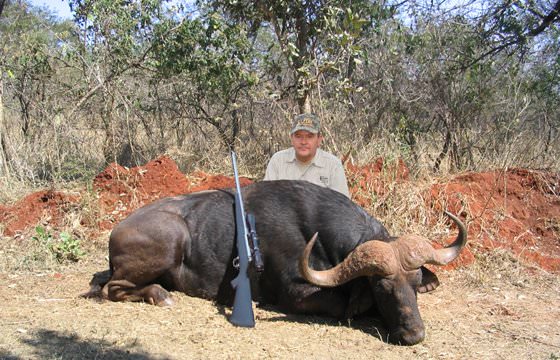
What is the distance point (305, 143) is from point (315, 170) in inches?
13.7

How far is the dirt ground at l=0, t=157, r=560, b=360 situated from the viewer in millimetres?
3785

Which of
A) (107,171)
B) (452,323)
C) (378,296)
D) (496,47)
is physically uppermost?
(496,47)

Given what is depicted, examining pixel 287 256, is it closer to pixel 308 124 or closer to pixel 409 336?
pixel 409 336

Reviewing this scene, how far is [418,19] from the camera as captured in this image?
31.8 feet

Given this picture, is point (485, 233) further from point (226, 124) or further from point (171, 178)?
point (226, 124)

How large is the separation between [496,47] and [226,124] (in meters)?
4.97

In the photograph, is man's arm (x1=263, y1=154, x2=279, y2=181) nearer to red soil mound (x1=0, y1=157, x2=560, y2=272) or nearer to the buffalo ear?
red soil mound (x1=0, y1=157, x2=560, y2=272)

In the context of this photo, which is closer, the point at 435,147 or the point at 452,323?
the point at 452,323

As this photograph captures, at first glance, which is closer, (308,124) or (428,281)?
(428,281)

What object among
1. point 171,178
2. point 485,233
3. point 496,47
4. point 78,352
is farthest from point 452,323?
point 496,47

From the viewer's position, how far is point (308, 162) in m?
5.70

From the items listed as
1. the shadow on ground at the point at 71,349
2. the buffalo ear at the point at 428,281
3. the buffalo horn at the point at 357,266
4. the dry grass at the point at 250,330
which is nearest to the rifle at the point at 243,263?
the dry grass at the point at 250,330

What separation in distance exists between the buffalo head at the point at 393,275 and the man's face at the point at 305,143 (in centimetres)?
166

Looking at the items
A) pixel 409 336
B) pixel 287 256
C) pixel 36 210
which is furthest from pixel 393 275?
pixel 36 210
